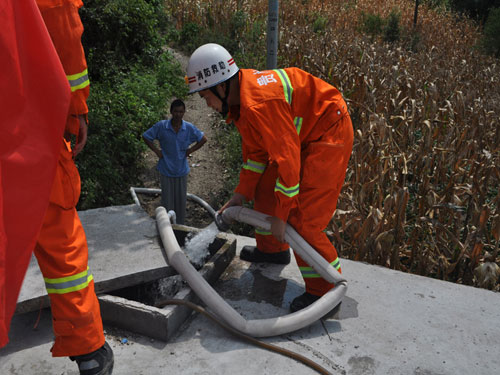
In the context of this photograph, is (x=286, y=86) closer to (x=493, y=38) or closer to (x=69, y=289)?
(x=69, y=289)

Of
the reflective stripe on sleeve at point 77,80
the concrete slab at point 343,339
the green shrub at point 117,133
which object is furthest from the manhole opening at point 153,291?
the green shrub at point 117,133

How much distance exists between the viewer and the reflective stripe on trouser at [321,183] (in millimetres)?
2934

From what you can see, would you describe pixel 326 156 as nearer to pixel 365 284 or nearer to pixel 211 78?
pixel 211 78

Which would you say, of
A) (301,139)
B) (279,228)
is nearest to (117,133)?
(301,139)

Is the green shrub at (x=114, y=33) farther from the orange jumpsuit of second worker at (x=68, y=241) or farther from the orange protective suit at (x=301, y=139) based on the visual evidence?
the orange jumpsuit of second worker at (x=68, y=241)

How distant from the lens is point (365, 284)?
3.46m

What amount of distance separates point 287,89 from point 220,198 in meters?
3.48

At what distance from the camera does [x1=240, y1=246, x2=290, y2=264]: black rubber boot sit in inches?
144

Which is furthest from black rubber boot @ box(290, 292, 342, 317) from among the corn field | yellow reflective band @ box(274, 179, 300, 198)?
the corn field

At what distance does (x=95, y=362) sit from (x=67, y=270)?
1.78 ft

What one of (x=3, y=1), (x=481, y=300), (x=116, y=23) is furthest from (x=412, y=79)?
(x=3, y=1)

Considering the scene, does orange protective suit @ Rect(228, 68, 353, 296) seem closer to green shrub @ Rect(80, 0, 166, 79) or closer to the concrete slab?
the concrete slab

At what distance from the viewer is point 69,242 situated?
7.41ft

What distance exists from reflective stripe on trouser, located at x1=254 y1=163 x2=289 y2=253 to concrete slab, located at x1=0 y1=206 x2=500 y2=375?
272mm
